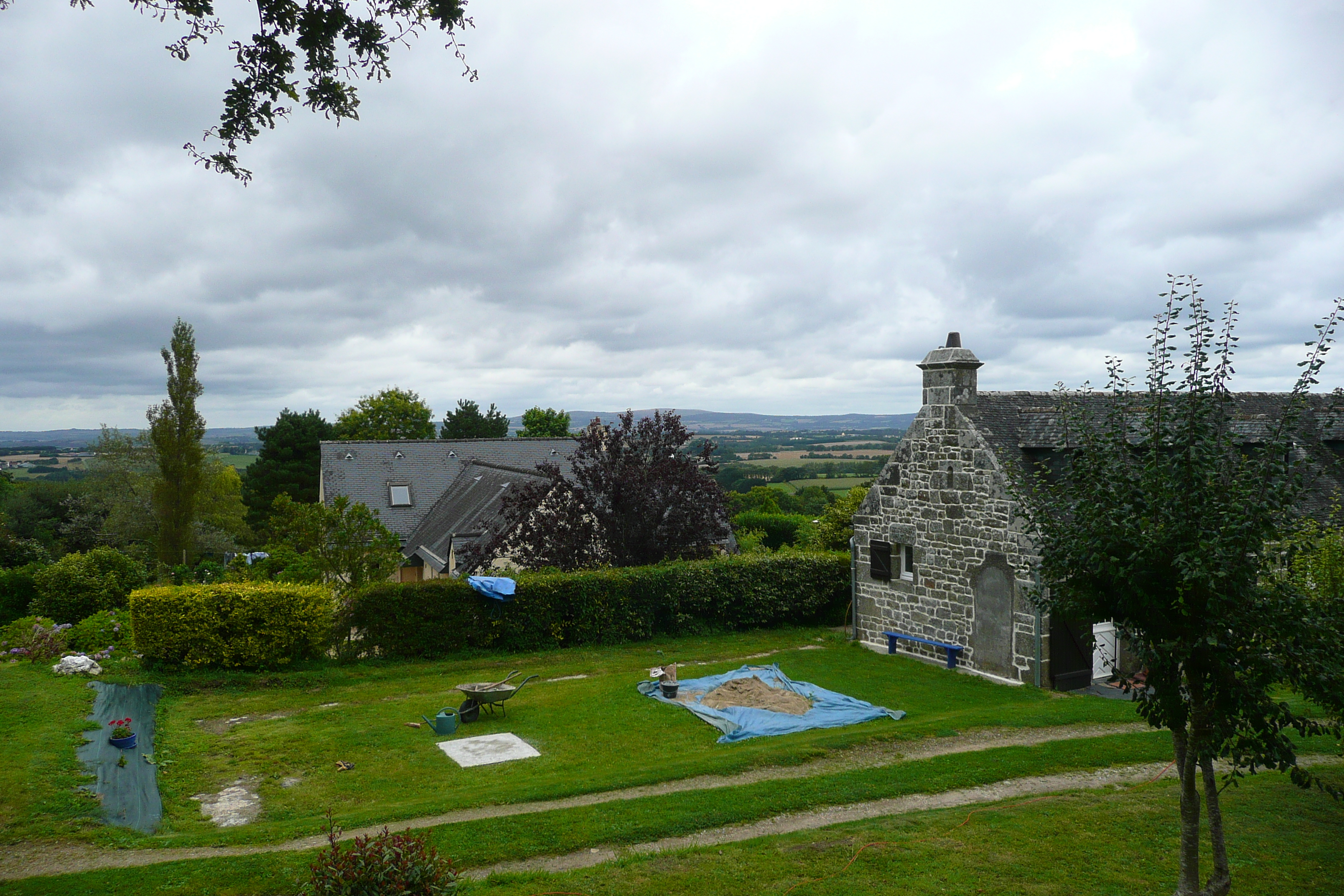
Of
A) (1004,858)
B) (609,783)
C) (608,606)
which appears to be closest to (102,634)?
(608,606)

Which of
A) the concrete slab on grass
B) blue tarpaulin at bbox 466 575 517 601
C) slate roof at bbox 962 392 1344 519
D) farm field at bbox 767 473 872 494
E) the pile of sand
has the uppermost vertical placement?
slate roof at bbox 962 392 1344 519

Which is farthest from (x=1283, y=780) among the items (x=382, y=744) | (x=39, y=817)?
(x=39, y=817)

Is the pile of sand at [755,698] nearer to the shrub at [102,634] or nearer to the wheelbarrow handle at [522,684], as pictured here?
the wheelbarrow handle at [522,684]

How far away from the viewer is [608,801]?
10.4 metres

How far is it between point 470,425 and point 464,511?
36.8 meters

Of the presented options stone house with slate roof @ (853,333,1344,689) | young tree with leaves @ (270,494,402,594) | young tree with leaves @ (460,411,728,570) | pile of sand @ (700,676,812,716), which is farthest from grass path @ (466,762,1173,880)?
young tree with leaves @ (460,411,728,570)

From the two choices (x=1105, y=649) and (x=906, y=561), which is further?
→ (x=906, y=561)

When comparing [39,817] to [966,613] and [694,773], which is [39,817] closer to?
[694,773]

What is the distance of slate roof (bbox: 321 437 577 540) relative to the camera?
1538 inches

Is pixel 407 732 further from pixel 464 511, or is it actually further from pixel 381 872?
pixel 464 511

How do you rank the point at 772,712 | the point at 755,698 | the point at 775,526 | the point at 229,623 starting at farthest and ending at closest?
1. the point at 775,526
2. the point at 229,623
3. the point at 755,698
4. the point at 772,712

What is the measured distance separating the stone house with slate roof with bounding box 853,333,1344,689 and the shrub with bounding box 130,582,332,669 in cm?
1362

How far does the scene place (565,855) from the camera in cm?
873

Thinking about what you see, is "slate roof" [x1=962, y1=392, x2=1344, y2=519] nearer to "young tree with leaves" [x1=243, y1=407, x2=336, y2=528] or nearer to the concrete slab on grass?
the concrete slab on grass
